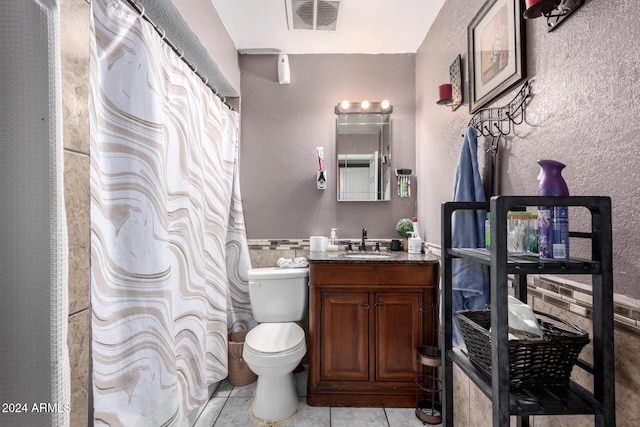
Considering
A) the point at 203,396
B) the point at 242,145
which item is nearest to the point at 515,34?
the point at 242,145

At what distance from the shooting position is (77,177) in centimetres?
86

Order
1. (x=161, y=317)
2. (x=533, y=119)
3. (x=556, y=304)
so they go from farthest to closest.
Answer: (x=161, y=317) < (x=533, y=119) < (x=556, y=304)

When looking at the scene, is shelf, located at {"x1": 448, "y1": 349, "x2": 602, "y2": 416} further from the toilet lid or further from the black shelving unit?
the toilet lid

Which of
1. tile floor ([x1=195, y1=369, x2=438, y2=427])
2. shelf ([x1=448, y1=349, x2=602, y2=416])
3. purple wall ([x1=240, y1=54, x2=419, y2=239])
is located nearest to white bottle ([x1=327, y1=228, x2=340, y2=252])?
purple wall ([x1=240, y1=54, x2=419, y2=239])

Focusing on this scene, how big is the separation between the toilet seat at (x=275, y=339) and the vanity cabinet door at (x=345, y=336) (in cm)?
18

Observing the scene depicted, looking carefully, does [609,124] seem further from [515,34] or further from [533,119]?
[515,34]

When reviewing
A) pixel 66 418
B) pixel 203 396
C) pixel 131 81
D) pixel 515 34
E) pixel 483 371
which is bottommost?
pixel 203 396

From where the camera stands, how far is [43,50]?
19.7 inches

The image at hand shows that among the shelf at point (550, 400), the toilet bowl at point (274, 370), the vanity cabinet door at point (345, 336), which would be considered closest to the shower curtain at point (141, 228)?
the toilet bowl at point (274, 370)

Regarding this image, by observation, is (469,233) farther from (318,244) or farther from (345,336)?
(318,244)

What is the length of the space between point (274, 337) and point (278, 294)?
30 centimetres

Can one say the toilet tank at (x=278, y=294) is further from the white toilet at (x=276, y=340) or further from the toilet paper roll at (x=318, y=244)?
the toilet paper roll at (x=318, y=244)

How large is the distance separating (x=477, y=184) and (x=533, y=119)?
13.5 inches

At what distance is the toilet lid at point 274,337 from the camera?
187cm
